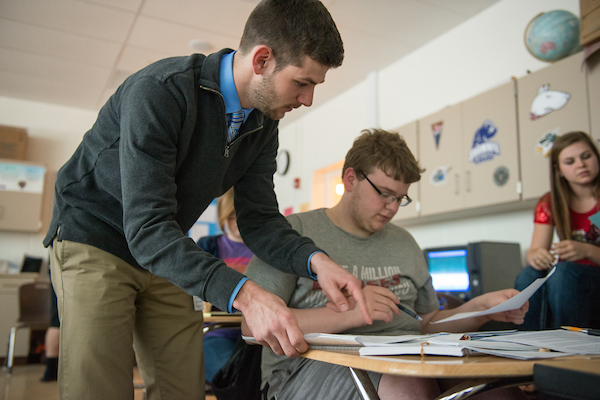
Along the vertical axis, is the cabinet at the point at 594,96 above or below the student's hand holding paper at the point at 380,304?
above

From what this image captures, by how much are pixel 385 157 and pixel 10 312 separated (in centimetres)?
504

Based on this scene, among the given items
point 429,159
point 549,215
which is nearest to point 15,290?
point 429,159

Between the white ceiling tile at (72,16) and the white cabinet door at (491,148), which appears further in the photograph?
the white ceiling tile at (72,16)

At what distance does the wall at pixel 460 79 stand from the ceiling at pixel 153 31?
0.12 m

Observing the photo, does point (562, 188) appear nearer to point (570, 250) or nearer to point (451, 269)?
point (570, 250)

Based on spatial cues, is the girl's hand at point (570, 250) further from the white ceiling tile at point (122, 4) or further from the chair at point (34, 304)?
the chair at point (34, 304)

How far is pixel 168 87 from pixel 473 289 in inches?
100.0

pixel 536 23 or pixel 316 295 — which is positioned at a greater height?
pixel 536 23

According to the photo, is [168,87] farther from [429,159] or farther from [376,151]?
[429,159]

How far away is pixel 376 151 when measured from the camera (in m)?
1.47

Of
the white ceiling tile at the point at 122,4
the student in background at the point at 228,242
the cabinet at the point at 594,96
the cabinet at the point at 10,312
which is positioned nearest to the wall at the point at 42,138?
the cabinet at the point at 10,312

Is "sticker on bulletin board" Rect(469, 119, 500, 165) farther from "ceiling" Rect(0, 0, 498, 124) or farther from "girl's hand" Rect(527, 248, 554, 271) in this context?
"girl's hand" Rect(527, 248, 554, 271)

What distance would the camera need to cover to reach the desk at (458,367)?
567 millimetres

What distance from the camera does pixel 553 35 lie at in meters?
2.80
